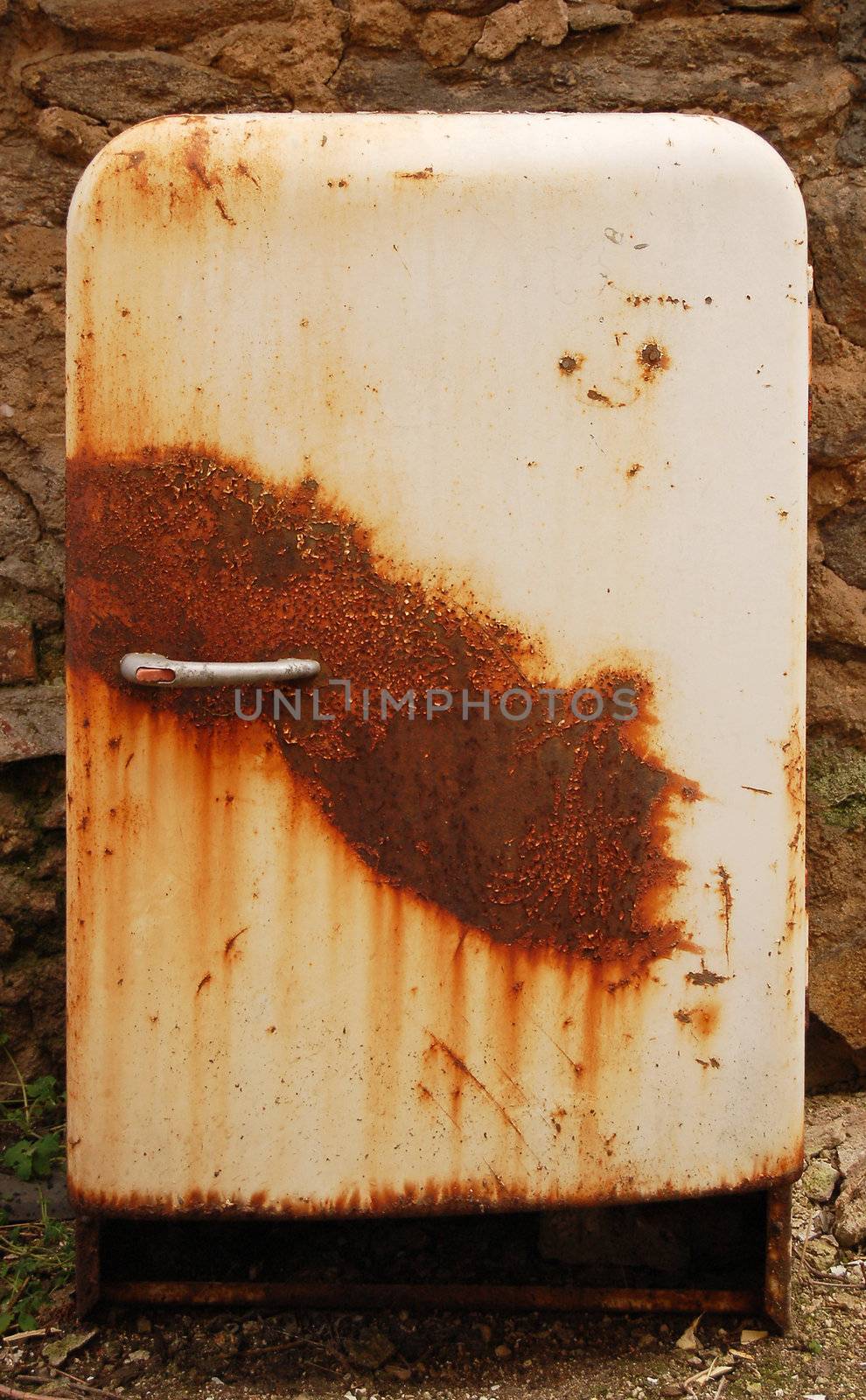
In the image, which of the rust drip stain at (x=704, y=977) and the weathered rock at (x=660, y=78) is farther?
the weathered rock at (x=660, y=78)

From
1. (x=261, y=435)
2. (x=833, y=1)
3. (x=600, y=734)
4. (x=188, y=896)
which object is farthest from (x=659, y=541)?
(x=833, y=1)

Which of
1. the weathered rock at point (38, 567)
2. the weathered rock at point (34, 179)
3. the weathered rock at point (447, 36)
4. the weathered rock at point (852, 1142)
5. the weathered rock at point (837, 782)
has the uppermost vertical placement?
the weathered rock at point (447, 36)

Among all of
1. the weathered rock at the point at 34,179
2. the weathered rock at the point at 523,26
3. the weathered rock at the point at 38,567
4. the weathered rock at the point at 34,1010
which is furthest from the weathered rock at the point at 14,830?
the weathered rock at the point at 523,26

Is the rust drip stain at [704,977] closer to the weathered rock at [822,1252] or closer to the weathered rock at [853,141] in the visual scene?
the weathered rock at [822,1252]

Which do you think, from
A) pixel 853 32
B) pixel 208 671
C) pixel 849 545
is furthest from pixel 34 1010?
pixel 853 32

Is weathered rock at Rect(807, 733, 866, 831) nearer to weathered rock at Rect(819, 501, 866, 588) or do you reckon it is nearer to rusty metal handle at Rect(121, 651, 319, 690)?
weathered rock at Rect(819, 501, 866, 588)
